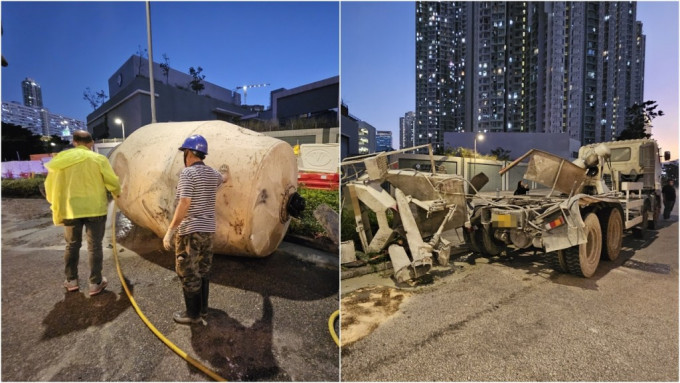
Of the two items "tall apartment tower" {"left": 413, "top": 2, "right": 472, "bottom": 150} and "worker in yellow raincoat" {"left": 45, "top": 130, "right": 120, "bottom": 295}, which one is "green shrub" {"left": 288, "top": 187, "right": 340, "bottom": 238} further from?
"tall apartment tower" {"left": 413, "top": 2, "right": 472, "bottom": 150}

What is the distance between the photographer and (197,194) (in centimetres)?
213

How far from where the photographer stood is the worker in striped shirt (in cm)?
210

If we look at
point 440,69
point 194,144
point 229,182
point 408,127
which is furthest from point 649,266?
point 440,69

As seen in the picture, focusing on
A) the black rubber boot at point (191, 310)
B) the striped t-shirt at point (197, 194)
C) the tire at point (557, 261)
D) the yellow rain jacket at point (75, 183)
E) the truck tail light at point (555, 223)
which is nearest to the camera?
the striped t-shirt at point (197, 194)

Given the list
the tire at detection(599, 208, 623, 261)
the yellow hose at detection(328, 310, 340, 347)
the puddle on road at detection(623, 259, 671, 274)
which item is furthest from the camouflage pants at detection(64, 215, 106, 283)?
the puddle on road at detection(623, 259, 671, 274)

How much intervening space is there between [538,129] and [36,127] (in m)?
63.6

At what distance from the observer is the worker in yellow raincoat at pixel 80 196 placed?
8.57ft

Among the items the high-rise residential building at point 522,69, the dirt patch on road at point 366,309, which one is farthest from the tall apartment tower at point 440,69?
the dirt patch on road at point 366,309

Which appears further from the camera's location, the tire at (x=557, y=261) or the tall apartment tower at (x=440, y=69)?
the tall apartment tower at (x=440, y=69)

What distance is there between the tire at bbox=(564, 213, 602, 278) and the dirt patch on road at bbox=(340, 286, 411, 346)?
1993 mm

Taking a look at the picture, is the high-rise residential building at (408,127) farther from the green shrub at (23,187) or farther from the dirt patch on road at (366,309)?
the dirt patch on road at (366,309)

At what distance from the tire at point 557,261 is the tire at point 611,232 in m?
0.99

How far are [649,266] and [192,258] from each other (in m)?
5.37

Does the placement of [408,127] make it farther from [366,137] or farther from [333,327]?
[333,327]
